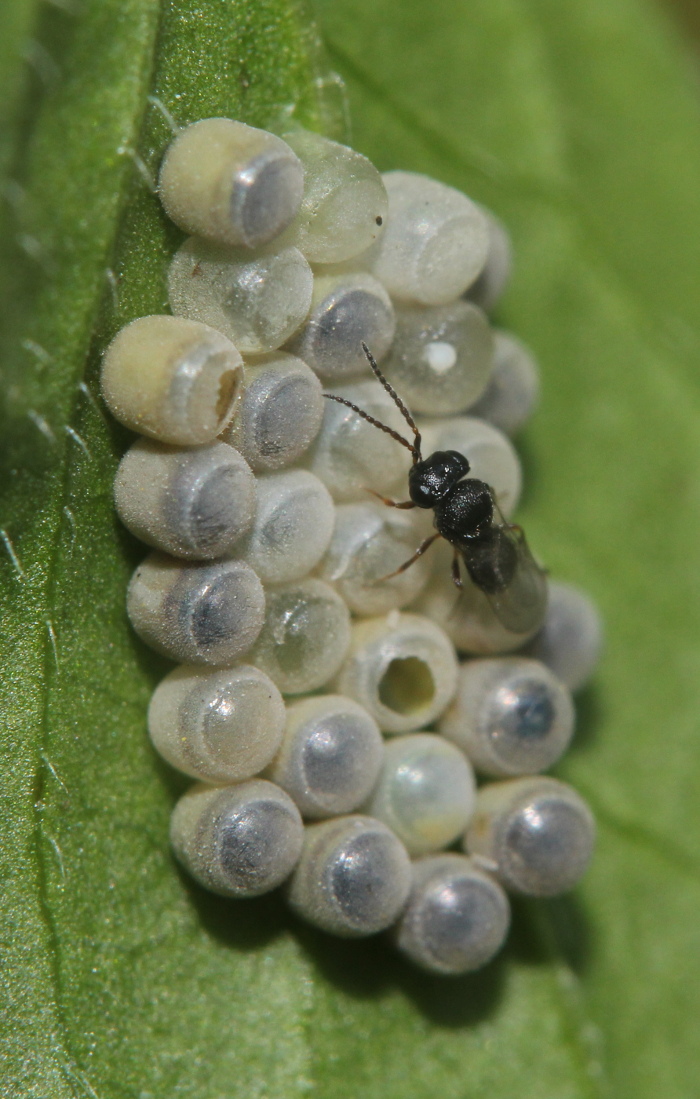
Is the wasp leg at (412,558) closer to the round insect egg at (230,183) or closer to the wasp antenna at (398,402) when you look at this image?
the wasp antenna at (398,402)

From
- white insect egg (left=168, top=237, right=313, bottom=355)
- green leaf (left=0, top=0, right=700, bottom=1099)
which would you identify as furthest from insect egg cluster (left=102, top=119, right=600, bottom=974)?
green leaf (left=0, top=0, right=700, bottom=1099)

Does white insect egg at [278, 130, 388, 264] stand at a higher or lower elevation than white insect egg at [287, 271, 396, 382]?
higher

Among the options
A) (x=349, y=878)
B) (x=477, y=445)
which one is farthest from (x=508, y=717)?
(x=477, y=445)

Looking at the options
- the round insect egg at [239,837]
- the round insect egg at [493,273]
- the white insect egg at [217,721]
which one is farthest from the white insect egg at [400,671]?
the round insect egg at [493,273]

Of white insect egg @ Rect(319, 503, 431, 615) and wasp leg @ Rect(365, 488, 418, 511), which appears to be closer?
white insect egg @ Rect(319, 503, 431, 615)

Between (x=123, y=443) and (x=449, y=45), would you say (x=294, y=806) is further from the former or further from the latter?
(x=449, y=45)

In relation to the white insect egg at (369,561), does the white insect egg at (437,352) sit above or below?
above

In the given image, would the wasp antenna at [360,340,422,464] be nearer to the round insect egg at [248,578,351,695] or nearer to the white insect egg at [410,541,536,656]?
the white insect egg at [410,541,536,656]
